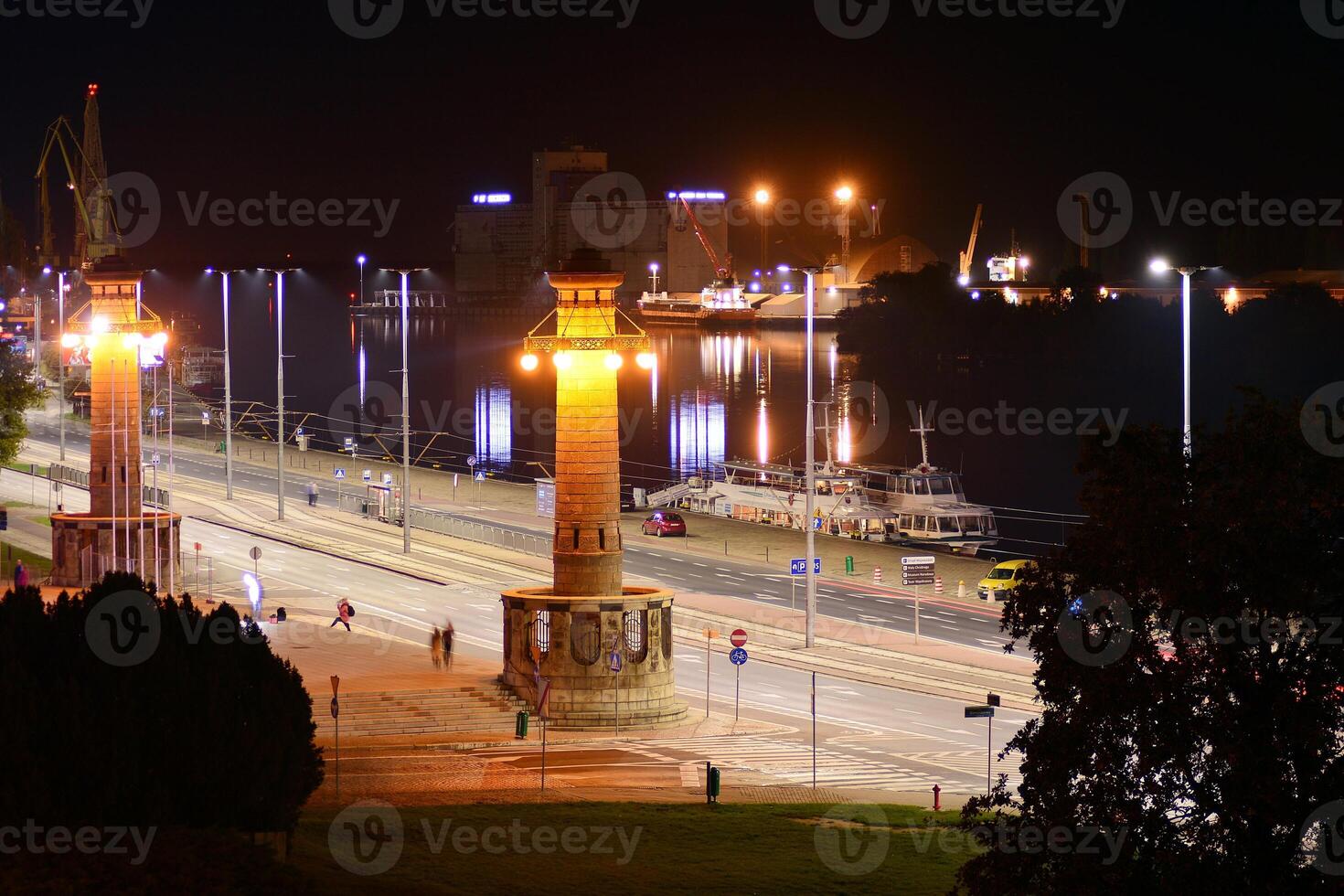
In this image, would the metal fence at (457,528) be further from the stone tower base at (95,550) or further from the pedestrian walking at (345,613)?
the pedestrian walking at (345,613)

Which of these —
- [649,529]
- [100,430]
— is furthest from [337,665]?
[649,529]

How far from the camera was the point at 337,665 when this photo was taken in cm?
3788

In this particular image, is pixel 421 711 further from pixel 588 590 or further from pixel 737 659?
pixel 737 659

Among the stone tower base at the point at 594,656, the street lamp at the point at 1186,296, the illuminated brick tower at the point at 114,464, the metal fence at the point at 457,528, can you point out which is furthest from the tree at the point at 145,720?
the metal fence at the point at 457,528

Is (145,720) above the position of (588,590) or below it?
above

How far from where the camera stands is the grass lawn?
71.9ft

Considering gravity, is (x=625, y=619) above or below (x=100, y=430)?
below

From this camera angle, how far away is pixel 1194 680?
17859 mm

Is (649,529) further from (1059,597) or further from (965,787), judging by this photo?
(1059,597)

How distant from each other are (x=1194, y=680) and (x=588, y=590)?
1824 centimetres

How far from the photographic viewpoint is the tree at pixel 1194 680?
1741 cm

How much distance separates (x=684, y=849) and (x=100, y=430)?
1052 inches

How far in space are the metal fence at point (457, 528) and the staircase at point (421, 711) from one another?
23056 millimetres

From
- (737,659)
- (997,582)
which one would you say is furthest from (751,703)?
(997,582)
